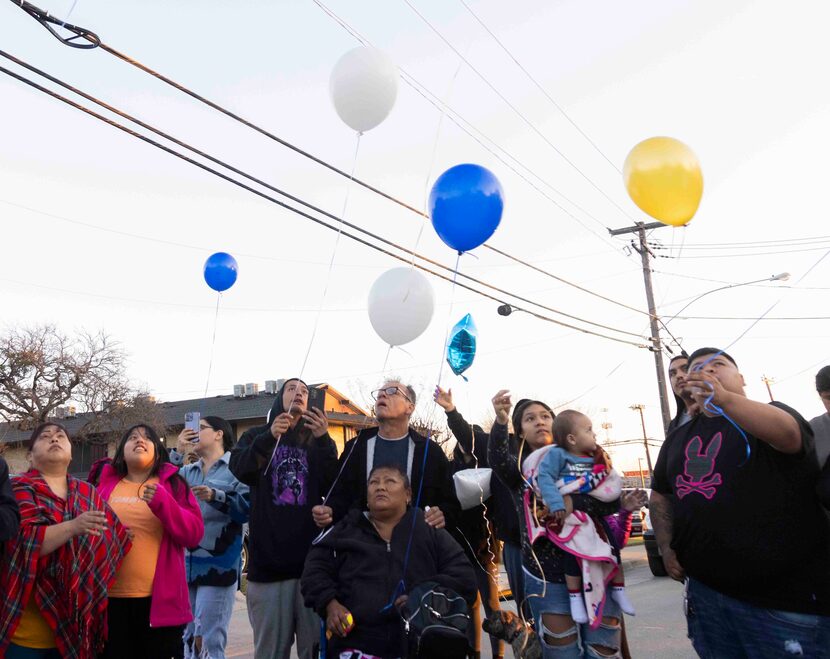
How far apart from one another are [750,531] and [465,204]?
2737 mm

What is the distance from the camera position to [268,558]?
383 cm

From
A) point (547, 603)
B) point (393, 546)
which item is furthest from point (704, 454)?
point (393, 546)

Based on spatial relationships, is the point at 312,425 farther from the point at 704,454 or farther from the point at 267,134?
the point at 267,134

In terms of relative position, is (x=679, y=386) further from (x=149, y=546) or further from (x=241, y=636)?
(x=241, y=636)

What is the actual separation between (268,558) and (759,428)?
2.75 m

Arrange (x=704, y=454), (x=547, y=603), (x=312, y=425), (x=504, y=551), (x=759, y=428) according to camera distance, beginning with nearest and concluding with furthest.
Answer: (x=759, y=428) → (x=704, y=454) → (x=547, y=603) → (x=312, y=425) → (x=504, y=551)

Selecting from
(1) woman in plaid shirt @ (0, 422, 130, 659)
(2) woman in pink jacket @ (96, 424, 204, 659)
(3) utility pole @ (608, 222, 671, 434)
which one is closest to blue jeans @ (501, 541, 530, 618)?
(2) woman in pink jacket @ (96, 424, 204, 659)

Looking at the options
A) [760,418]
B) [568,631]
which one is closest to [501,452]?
[568,631]

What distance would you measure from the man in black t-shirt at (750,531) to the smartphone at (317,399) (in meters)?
2.34

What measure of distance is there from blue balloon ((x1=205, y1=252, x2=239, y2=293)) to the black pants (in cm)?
376

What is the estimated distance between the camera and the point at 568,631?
3303 millimetres

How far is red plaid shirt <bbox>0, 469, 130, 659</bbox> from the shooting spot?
313cm

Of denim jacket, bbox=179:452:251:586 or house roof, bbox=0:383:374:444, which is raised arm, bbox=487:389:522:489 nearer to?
denim jacket, bbox=179:452:251:586

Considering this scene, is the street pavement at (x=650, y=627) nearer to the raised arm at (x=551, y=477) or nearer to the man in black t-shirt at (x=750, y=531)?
the raised arm at (x=551, y=477)
